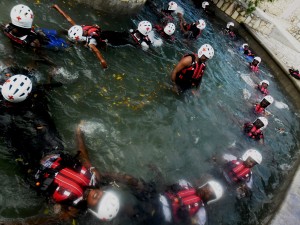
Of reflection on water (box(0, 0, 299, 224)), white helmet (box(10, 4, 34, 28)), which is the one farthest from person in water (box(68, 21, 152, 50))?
white helmet (box(10, 4, 34, 28))

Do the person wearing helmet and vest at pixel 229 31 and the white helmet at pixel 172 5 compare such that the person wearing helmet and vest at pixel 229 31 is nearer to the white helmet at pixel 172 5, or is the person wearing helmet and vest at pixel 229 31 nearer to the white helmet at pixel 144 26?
the white helmet at pixel 172 5

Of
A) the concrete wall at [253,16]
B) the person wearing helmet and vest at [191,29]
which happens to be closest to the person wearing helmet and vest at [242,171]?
the person wearing helmet and vest at [191,29]

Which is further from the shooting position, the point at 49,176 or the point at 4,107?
the point at 4,107

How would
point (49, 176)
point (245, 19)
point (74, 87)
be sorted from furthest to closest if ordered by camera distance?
1. point (245, 19)
2. point (74, 87)
3. point (49, 176)

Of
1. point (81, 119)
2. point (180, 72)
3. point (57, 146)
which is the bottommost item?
point (81, 119)

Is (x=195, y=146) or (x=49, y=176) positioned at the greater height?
(x=49, y=176)

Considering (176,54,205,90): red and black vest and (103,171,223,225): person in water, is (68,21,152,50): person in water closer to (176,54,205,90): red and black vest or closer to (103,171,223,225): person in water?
(176,54,205,90): red and black vest

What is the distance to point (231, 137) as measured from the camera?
11.3 m

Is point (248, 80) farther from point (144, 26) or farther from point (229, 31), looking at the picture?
point (144, 26)

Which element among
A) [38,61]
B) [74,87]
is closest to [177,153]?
[74,87]

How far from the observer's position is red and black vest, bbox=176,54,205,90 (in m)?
10.1

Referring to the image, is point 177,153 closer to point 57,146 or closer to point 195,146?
point 195,146

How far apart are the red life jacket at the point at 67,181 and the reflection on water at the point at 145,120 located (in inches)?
38.0

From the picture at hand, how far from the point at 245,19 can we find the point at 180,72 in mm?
14658
